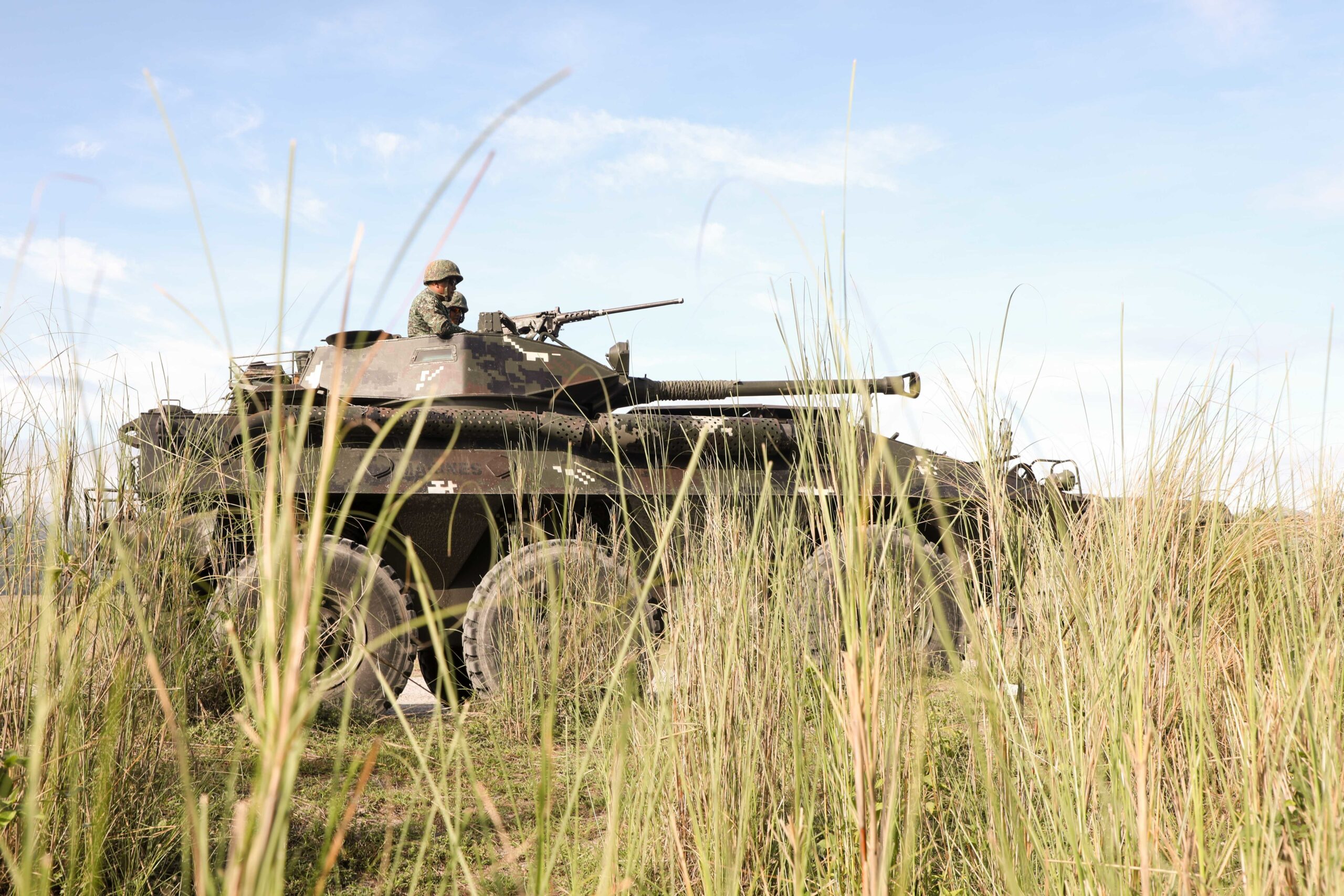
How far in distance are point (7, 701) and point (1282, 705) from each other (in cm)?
322

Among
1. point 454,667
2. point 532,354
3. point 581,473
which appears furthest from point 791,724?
point 532,354

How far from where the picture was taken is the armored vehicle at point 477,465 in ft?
16.5

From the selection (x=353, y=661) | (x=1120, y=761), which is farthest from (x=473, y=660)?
(x=353, y=661)

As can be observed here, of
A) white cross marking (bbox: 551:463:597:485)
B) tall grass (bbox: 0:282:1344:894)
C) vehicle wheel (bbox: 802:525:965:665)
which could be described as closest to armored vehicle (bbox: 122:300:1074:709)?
white cross marking (bbox: 551:463:597:485)

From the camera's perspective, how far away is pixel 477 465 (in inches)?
236

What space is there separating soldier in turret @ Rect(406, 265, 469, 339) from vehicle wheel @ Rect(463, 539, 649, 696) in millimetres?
2193

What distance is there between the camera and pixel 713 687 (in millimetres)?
2877

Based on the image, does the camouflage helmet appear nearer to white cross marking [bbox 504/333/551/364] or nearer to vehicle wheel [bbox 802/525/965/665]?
white cross marking [bbox 504/333/551/364]

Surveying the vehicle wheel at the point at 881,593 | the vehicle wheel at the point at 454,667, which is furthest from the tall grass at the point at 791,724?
the vehicle wheel at the point at 454,667

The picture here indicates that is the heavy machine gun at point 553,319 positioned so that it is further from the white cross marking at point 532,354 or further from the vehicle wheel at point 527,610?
the vehicle wheel at point 527,610

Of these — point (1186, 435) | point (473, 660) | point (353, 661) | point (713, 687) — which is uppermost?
point (1186, 435)

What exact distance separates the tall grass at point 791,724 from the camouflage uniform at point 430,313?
11.0 ft

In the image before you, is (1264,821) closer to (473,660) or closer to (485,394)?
(473,660)

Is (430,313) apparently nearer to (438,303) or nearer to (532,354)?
(438,303)
